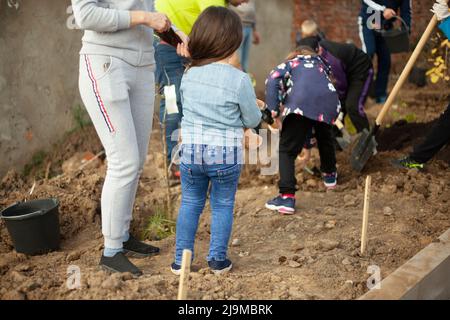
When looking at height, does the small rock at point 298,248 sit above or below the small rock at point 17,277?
below

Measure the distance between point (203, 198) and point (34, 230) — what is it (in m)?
1.12

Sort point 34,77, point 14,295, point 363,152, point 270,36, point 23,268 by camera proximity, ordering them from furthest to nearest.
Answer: point 270,36 < point 34,77 < point 363,152 < point 23,268 < point 14,295

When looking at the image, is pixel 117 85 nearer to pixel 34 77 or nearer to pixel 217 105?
pixel 217 105

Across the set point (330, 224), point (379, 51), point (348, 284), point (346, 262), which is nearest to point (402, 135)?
point (379, 51)

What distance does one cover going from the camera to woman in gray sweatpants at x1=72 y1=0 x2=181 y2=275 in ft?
10.1

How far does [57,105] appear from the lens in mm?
6129

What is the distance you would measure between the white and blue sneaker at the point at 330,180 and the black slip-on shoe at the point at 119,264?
2288 millimetres

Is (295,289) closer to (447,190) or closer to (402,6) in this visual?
(447,190)

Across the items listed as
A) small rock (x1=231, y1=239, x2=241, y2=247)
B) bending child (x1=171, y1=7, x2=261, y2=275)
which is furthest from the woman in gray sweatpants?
small rock (x1=231, y1=239, x2=241, y2=247)

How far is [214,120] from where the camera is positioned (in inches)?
125

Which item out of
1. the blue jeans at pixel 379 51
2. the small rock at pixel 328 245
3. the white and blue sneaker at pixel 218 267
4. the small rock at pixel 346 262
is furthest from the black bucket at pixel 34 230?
the blue jeans at pixel 379 51

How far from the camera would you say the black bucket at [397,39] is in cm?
731

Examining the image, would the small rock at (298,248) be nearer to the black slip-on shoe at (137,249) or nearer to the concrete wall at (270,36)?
the black slip-on shoe at (137,249)
